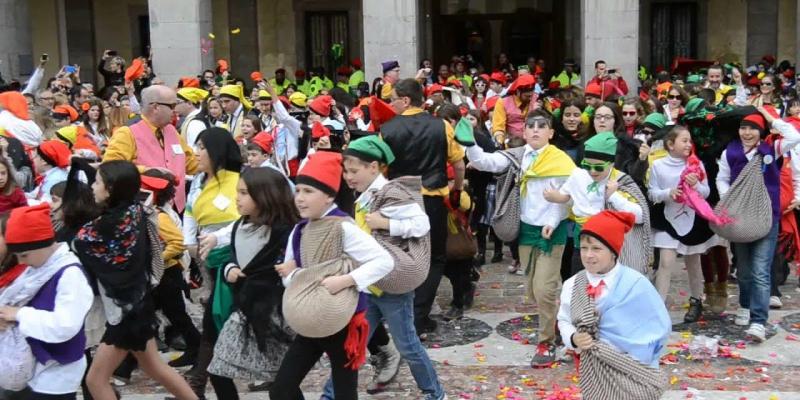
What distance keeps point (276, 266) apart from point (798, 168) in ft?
16.9

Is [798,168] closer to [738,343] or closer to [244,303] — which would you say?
[738,343]

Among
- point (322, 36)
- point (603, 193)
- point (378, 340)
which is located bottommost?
point (378, 340)

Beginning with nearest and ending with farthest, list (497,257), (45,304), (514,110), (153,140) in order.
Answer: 1. (45,304)
2. (153,140)
3. (514,110)
4. (497,257)

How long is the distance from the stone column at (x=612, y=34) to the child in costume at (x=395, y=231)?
11796 millimetres

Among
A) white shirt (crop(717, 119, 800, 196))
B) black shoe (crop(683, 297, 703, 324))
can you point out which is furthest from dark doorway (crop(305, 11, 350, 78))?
white shirt (crop(717, 119, 800, 196))

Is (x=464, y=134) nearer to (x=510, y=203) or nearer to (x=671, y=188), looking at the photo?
(x=510, y=203)

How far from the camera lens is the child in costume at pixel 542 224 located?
689 centimetres

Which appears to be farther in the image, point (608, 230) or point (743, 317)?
point (743, 317)

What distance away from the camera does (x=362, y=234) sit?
497cm

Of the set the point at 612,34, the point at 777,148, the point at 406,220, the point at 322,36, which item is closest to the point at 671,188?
the point at 777,148

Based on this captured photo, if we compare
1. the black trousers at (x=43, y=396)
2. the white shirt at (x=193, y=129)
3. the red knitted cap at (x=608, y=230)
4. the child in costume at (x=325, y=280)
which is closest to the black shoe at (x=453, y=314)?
the child in costume at (x=325, y=280)

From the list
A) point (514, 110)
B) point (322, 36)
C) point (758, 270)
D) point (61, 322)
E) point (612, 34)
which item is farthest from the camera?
point (322, 36)

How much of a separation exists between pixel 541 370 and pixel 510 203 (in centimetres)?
126

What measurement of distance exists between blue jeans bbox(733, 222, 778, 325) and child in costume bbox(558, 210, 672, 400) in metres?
3.22
